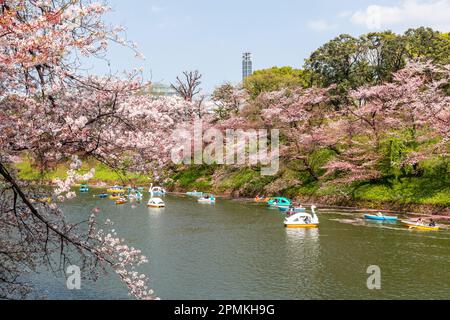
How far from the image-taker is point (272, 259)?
84.1ft

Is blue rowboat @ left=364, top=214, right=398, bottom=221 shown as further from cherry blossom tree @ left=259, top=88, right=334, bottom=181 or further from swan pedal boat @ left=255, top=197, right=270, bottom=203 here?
swan pedal boat @ left=255, top=197, right=270, bottom=203

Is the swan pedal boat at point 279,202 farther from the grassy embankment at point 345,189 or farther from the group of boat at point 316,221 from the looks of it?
the group of boat at point 316,221

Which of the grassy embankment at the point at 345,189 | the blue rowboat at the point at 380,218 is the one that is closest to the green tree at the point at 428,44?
the grassy embankment at the point at 345,189

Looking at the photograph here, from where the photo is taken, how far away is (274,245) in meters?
29.4

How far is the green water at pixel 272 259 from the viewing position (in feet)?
64.7

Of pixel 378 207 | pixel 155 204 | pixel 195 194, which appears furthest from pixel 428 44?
pixel 155 204

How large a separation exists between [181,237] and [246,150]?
3013cm

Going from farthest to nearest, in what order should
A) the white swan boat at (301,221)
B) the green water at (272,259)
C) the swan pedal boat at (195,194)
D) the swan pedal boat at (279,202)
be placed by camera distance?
the swan pedal boat at (195,194)
the swan pedal boat at (279,202)
the white swan boat at (301,221)
the green water at (272,259)

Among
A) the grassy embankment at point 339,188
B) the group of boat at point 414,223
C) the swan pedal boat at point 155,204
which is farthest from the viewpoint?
the swan pedal boat at point 155,204

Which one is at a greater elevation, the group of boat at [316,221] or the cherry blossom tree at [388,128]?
the cherry blossom tree at [388,128]

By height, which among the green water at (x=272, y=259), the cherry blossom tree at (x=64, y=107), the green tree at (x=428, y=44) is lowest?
the green water at (x=272, y=259)

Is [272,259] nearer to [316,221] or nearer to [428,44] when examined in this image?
[316,221]

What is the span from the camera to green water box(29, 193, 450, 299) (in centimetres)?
1973

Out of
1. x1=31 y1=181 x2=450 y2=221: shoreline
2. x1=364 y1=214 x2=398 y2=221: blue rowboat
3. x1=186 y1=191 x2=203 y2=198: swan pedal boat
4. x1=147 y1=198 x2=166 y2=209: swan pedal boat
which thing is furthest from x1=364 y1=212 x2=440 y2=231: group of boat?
x1=186 y1=191 x2=203 y2=198: swan pedal boat
